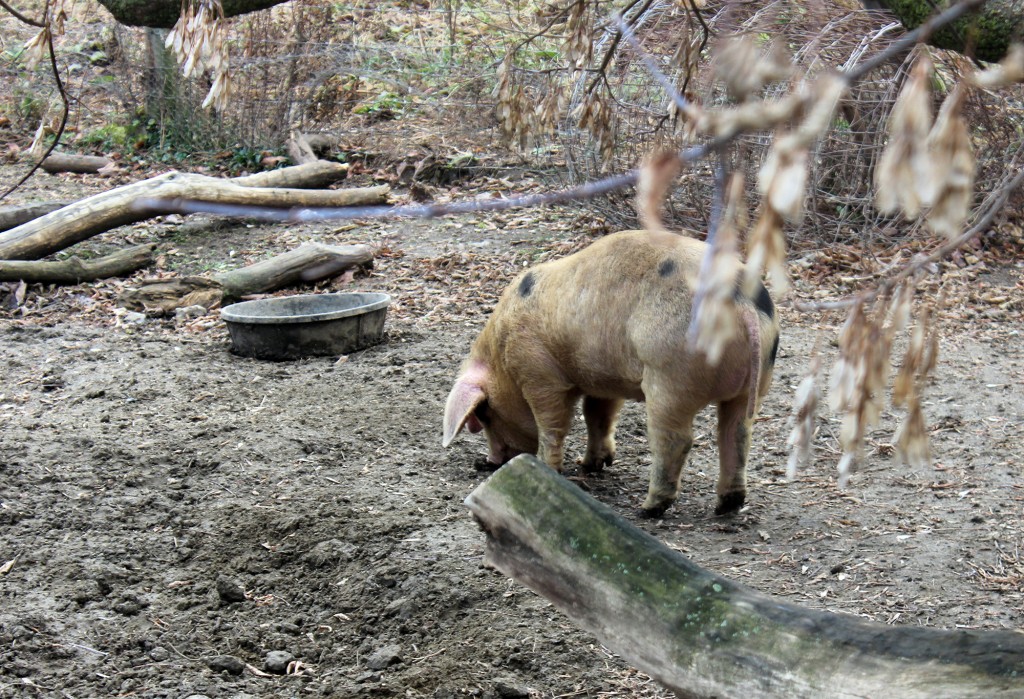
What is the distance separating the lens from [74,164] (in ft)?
42.9

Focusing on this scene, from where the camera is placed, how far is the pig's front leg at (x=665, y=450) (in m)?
4.86

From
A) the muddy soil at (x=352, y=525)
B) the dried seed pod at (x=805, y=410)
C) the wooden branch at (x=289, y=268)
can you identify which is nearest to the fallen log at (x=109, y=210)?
the wooden branch at (x=289, y=268)

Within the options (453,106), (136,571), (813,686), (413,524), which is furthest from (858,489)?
(453,106)

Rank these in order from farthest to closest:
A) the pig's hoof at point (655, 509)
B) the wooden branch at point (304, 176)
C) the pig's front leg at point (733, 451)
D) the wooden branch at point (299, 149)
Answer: the wooden branch at point (299, 149) → the wooden branch at point (304, 176) → the pig's hoof at point (655, 509) → the pig's front leg at point (733, 451)

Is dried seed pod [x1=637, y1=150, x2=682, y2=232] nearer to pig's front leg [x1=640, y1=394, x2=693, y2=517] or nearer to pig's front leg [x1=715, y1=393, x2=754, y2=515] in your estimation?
pig's front leg [x1=640, y1=394, x2=693, y2=517]

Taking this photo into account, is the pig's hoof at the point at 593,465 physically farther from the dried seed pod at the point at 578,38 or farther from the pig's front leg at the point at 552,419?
the dried seed pod at the point at 578,38

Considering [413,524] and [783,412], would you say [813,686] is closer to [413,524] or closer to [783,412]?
[413,524]

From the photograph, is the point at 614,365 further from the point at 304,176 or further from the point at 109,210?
the point at 304,176

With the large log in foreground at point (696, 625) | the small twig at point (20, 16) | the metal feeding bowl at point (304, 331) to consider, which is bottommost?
the metal feeding bowl at point (304, 331)

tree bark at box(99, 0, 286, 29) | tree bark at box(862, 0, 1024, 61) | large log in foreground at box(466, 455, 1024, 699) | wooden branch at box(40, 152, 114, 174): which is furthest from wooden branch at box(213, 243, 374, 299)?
A: tree bark at box(862, 0, 1024, 61)

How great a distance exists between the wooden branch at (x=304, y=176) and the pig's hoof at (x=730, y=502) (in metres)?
7.50

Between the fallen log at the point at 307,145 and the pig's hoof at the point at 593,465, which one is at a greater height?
the fallen log at the point at 307,145

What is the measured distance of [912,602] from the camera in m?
3.97

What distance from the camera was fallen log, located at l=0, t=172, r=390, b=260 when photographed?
9.58 m
